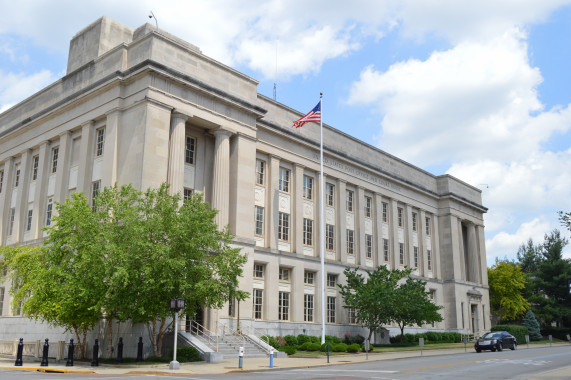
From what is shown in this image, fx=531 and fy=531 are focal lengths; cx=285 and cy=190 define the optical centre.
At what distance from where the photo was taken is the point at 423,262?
185ft

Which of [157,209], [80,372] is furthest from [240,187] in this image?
[80,372]

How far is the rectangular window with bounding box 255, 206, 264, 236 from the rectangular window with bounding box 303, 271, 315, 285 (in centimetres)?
561

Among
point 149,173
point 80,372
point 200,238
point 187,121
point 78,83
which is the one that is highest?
point 78,83

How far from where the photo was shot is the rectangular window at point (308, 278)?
4185 cm

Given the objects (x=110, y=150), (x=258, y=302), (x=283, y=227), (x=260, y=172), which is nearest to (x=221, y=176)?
(x=260, y=172)

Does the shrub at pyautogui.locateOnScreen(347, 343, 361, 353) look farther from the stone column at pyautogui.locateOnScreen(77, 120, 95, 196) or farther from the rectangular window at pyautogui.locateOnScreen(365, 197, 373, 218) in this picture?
the stone column at pyautogui.locateOnScreen(77, 120, 95, 196)

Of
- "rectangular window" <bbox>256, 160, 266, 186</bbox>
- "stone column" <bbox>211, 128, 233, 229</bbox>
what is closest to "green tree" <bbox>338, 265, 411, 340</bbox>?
"rectangular window" <bbox>256, 160, 266, 186</bbox>

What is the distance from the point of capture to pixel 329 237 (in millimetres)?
45438

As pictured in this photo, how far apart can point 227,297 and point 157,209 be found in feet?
18.8

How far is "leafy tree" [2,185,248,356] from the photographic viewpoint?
2403 centimetres

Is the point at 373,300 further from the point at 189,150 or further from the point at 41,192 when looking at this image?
the point at 41,192

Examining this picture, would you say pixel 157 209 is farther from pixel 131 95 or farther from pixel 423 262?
pixel 423 262

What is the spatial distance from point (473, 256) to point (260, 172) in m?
35.4

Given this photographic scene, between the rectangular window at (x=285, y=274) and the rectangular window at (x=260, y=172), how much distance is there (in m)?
6.74
